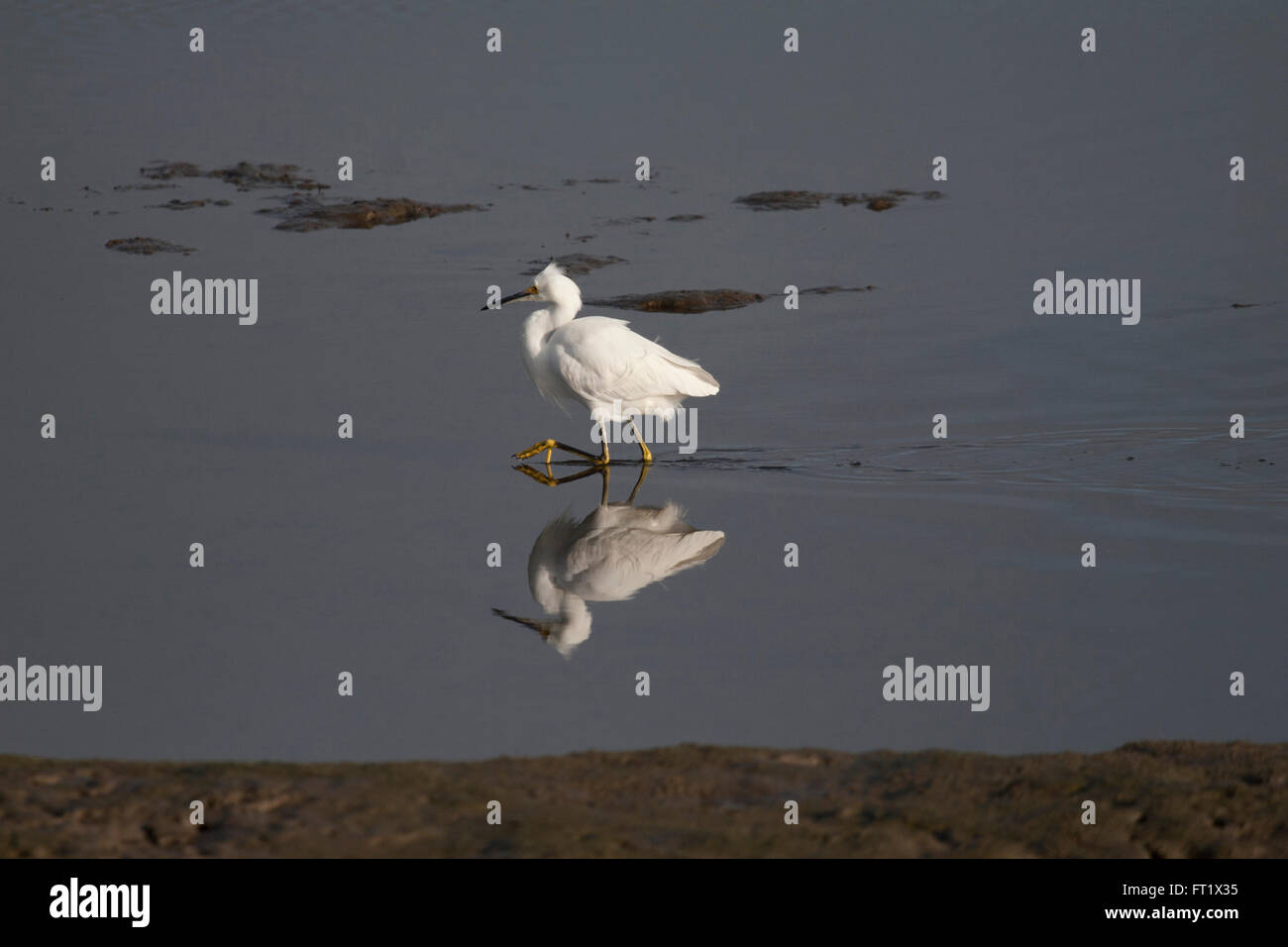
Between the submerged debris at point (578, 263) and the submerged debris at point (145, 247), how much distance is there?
11.2 ft

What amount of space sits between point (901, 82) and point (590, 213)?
771 cm

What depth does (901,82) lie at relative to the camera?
22547 millimetres

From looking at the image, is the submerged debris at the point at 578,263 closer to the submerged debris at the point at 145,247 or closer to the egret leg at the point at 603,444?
the submerged debris at the point at 145,247

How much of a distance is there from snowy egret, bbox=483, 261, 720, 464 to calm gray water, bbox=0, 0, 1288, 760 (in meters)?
0.37

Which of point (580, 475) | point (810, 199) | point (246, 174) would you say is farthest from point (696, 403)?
point (246, 174)

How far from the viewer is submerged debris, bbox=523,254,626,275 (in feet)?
47.7

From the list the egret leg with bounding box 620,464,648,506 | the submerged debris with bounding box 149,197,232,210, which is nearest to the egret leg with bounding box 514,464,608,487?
the egret leg with bounding box 620,464,648,506

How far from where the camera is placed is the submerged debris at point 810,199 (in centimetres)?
1705

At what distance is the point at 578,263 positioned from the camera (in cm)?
1476

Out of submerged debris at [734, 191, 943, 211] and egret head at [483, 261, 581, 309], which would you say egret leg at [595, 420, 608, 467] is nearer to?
egret head at [483, 261, 581, 309]

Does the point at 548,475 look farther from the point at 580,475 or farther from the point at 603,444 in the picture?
the point at 603,444

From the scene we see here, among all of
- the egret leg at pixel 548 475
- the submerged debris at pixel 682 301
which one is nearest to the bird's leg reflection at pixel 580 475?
the egret leg at pixel 548 475
